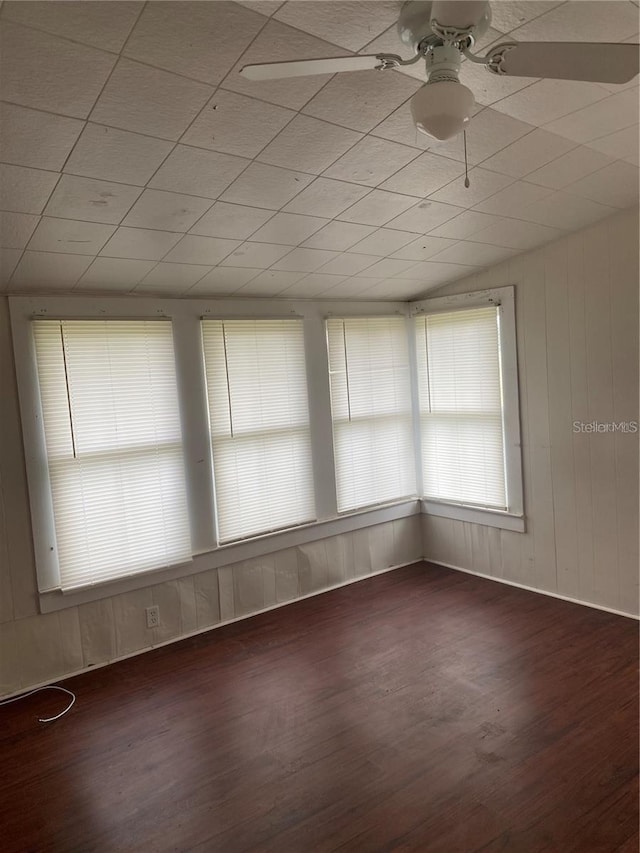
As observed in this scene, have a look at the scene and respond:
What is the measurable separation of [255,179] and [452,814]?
261 centimetres

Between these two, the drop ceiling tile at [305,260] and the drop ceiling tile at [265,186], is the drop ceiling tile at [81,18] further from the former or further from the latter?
the drop ceiling tile at [305,260]

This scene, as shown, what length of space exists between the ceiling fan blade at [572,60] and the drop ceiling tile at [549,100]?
619 millimetres

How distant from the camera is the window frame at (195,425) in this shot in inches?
123

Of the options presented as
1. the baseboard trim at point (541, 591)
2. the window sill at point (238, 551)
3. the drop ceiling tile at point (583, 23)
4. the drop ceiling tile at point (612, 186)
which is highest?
the drop ceiling tile at point (583, 23)

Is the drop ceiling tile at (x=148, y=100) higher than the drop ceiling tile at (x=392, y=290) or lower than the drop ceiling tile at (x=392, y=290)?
higher

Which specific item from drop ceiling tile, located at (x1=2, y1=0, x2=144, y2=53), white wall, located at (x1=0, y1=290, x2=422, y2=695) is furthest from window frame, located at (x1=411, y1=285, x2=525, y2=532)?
drop ceiling tile, located at (x1=2, y1=0, x2=144, y2=53)

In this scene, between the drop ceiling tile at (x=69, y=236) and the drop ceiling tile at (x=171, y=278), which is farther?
the drop ceiling tile at (x=171, y=278)

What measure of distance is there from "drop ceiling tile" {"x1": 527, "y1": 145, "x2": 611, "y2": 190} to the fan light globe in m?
1.41

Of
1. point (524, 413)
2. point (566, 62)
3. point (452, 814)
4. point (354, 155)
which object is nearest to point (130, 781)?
point (452, 814)

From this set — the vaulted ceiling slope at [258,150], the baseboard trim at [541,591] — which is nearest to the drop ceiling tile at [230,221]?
the vaulted ceiling slope at [258,150]

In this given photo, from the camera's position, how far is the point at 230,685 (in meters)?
3.08

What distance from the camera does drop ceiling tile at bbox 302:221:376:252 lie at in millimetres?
2930

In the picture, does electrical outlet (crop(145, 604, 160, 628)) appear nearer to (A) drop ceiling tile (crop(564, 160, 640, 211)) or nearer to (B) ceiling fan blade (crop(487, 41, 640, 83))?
(B) ceiling fan blade (crop(487, 41, 640, 83))

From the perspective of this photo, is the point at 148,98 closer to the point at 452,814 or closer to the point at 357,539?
the point at 452,814
